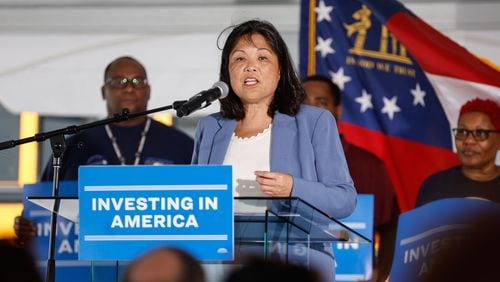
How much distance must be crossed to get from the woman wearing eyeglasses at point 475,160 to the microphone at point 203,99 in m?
2.77

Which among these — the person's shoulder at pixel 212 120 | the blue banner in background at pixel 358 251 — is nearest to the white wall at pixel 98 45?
the blue banner in background at pixel 358 251

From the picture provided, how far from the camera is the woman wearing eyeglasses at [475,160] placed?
673cm

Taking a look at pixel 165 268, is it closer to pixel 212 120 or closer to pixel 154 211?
pixel 154 211

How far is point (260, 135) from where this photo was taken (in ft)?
14.8

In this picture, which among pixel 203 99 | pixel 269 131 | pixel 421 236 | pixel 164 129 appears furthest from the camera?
pixel 164 129

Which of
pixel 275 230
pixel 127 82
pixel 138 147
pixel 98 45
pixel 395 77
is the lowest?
pixel 275 230

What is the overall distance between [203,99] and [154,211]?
567 millimetres

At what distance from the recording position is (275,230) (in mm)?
3848

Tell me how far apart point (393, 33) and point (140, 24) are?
173 cm

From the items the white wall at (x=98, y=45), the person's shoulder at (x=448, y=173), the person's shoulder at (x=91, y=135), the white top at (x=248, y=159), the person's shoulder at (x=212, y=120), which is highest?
the white wall at (x=98, y=45)

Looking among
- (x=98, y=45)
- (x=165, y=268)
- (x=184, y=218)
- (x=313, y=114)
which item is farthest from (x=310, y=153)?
(x=98, y=45)

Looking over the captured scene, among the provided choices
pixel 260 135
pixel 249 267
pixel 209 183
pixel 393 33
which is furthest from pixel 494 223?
pixel 393 33

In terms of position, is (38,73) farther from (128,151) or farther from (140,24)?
(128,151)

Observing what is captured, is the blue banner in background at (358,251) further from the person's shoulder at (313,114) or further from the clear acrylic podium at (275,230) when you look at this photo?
the clear acrylic podium at (275,230)
